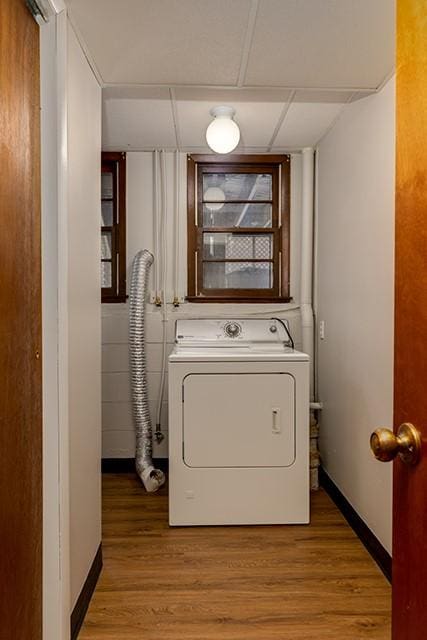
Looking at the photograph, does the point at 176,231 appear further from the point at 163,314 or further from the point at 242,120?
the point at 242,120

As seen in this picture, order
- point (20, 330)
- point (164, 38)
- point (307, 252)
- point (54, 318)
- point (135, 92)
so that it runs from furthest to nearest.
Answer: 1. point (307, 252)
2. point (135, 92)
3. point (164, 38)
4. point (54, 318)
5. point (20, 330)

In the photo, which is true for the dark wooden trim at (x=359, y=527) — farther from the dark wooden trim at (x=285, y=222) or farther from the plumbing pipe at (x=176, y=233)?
the plumbing pipe at (x=176, y=233)

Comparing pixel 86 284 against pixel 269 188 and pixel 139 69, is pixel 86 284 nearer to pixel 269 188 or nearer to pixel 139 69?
pixel 139 69

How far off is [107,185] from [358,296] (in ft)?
6.56

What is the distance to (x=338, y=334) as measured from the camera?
276 centimetres

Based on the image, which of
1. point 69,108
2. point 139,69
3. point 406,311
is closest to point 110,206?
point 139,69

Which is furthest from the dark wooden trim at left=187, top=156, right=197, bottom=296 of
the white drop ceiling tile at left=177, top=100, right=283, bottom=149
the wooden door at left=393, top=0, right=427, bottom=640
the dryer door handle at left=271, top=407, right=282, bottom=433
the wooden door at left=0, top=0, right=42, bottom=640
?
the wooden door at left=393, top=0, right=427, bottom=640

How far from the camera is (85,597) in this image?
70.7 inches

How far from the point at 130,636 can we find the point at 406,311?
160cm

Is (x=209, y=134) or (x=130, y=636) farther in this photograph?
(x=209, y=134)

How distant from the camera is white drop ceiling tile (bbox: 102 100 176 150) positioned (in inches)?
96.0

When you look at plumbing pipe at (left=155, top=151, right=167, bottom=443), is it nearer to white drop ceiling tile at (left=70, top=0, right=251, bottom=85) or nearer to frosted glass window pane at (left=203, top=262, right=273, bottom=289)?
frosted glass window pane at (left=203, top=262, right=273, bottom=289)

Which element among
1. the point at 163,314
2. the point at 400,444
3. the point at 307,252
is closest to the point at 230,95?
the point at 307,252

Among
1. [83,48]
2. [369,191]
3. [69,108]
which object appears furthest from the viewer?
[369,191]
